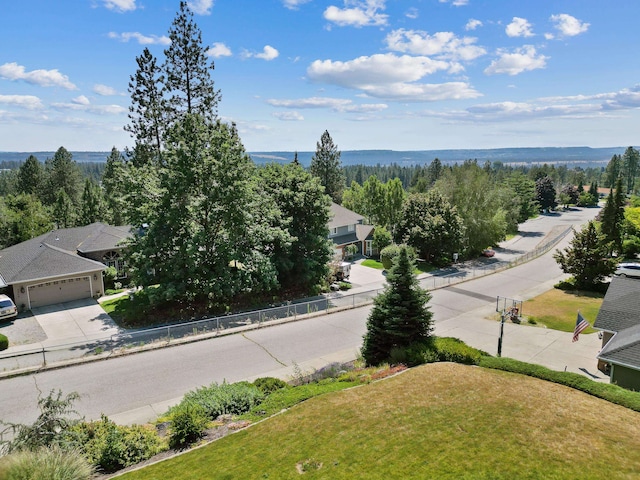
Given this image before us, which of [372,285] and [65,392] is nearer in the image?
[65,392]

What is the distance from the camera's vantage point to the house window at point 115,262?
34.3 meters

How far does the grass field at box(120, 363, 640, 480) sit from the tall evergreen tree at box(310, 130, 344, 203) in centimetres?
5377

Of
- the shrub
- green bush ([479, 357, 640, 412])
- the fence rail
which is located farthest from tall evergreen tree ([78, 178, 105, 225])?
green bush ([479, 357, 640, 412])

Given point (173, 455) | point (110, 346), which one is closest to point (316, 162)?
point (110, 346)

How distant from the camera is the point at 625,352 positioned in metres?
16.9

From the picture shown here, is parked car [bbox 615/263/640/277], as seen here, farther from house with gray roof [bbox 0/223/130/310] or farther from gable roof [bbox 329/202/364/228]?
house with gray roof [bbox 0/223/130/310]

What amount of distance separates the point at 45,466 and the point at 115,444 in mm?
1998

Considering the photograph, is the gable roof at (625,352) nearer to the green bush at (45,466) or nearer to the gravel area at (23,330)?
the green bush at (45,466)

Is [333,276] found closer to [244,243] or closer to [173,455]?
[244,243]

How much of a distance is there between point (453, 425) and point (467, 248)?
39733 millimetres

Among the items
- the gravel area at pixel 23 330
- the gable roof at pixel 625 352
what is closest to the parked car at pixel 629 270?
the gable roof at pixel 625 352

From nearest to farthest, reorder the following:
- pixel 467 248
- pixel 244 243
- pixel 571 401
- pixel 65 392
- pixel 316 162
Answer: pixel 571 401, pixel 65 392, pixel 244 243, pixel 467 248, pixel 316 162

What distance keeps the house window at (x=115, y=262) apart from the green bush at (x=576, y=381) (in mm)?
29258

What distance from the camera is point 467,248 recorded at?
48281mm
